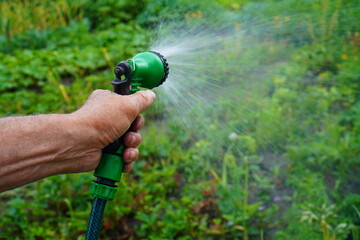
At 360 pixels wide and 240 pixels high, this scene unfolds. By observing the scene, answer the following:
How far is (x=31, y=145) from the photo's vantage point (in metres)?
1.30

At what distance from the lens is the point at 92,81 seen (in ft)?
12.1

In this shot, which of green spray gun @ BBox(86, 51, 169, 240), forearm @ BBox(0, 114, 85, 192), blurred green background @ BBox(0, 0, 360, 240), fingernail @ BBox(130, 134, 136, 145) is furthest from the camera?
blurred green background @ BBox(0, 0, 360, 240)

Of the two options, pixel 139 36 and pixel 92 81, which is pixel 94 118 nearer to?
pixel 92 81

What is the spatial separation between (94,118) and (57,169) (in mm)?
210

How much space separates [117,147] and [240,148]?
1.36 metres

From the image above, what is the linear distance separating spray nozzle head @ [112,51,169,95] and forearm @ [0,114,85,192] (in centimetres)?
20

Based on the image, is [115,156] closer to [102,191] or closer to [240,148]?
[102,191]

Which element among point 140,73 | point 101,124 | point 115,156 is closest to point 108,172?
point 115,156

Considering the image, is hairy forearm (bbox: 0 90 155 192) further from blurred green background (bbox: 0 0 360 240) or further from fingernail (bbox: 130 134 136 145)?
blurred green background (bbox: 0 0 360 240)

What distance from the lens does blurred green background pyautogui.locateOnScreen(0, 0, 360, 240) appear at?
2193 mm

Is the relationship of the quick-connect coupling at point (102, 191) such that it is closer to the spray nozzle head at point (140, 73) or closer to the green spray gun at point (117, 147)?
the green spray gun at point (117, 147)

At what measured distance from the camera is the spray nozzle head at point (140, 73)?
1387 mm

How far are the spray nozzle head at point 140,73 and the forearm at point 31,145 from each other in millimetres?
201

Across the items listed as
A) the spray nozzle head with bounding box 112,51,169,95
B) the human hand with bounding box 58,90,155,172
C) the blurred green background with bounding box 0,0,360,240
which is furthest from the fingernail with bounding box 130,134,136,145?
the blurred green background with bounding box 0,0,360,240
